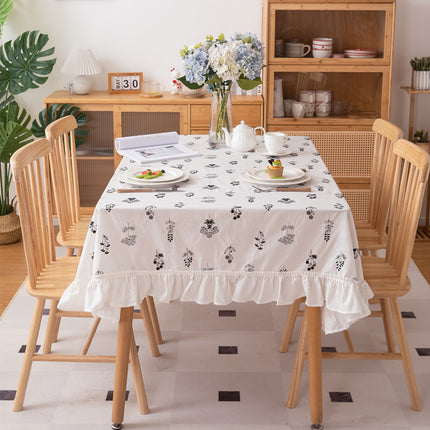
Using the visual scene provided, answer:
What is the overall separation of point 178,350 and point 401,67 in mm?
2444

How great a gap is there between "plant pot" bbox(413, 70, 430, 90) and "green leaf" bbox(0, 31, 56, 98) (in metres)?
2.17

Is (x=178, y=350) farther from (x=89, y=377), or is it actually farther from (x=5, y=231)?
(x=5, y=231)

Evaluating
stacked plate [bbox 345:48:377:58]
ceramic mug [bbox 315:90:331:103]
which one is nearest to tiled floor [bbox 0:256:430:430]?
ceramic mug [bbox 315:90:331:103]

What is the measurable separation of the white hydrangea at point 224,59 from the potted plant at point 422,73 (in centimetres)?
176

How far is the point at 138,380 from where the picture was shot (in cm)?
222

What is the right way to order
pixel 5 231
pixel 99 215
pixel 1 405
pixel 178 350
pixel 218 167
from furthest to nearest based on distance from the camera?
1. pixel 5 231
2. pixel 178 350
3. pixel 218 167
4. pixel 1 405
5. pixel 99 215

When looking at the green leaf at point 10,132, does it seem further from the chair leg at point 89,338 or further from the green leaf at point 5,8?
the chair leg at point 89,338

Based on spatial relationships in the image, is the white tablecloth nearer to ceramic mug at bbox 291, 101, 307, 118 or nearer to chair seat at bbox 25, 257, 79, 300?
chair seat at bbox 25, 257, 79, 300

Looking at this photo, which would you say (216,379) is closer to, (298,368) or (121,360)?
(298,368)

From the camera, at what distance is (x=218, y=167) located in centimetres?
246

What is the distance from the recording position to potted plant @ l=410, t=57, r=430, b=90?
3863 mm

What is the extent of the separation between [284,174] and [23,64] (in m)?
2.16

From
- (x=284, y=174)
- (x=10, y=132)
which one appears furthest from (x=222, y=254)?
(x=10, y=132)

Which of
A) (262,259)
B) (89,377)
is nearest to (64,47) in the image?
(89,377)
